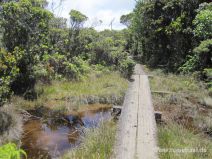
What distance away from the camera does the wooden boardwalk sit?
5.47 metres

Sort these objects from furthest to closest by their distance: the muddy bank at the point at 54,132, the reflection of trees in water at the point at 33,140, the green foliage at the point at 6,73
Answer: the green foliage at the point at 6,73 < the muddy bank at the point at 54,132 < the reflection of trees in water at the point at 33,140

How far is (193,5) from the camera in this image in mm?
19609

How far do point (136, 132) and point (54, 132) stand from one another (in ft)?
10.5

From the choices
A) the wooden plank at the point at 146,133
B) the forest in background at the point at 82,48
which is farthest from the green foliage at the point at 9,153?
the forest in background at the point at 82,48

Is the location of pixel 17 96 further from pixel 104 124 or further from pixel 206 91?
pixel 206 91

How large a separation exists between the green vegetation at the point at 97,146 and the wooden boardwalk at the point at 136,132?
0.53ft

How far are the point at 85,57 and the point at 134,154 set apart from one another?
14.3 meters

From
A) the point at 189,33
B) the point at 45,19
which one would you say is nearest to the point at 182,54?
the point at 189,33

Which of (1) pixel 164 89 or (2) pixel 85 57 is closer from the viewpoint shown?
(1) pixel 164 89

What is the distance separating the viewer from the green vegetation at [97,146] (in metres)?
5.61

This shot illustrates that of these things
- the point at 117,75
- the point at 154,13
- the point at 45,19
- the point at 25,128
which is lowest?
the point at 25,128

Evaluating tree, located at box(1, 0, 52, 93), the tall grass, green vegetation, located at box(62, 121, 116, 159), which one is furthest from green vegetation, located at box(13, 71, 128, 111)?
the tall grass

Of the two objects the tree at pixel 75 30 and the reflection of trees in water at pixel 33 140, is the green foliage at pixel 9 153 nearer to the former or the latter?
the reflection of trees in water at pixel 33 140

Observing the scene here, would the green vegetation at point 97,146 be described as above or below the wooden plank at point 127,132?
below
